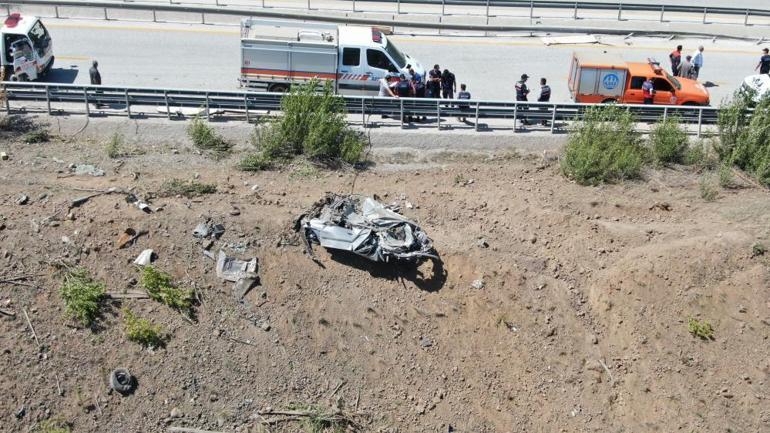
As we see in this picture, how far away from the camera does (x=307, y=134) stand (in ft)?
61.9

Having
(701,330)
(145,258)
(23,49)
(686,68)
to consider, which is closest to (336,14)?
(23,49)

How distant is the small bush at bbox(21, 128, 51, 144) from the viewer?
62.2 feet

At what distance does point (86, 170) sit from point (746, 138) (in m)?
14.0

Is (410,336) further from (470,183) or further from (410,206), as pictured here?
(470,183)

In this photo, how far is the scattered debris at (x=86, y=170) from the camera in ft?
58.1

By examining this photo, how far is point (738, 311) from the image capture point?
15961mm

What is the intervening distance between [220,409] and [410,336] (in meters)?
3.48

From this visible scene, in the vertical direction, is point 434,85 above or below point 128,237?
above

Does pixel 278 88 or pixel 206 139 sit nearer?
pixel 206 139

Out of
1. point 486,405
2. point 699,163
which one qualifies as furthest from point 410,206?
point 699,163

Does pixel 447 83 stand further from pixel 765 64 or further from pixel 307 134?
pixel 765 64

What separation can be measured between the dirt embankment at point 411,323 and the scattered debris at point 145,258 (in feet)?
0.41

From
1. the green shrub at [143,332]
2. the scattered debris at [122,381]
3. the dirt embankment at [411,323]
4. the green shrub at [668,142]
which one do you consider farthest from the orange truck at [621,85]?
the scattered debris at [122,381]

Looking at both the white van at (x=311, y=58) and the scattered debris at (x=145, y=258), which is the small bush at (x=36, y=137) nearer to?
the white van at (x=311, y=58)
